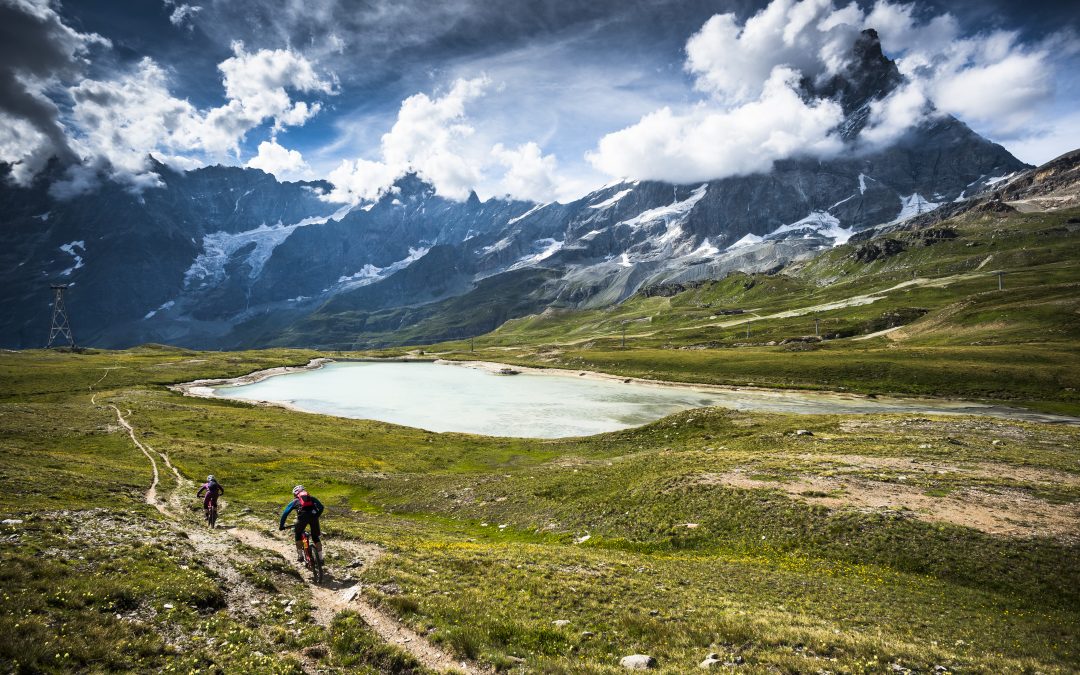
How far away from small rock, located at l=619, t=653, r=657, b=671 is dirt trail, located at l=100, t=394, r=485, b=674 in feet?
14.3

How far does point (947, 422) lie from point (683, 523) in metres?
44.8

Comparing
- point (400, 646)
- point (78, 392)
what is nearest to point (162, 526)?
point (400, 646)

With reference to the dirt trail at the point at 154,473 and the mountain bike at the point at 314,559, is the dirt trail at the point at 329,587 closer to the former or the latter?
the dirt trail at the point at 154,473

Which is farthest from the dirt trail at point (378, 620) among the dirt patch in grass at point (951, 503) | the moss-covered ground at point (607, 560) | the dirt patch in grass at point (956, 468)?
the dirt patch in grass at point (956, 468)

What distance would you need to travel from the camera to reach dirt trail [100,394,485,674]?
1480 centimetres

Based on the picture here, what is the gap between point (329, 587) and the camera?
20141mm

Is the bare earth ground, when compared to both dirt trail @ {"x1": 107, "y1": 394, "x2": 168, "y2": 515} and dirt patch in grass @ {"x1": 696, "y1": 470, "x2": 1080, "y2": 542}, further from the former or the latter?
dirt trail @ {"x1": 107, "y1": 394, "x2": 168, "y2": 515}

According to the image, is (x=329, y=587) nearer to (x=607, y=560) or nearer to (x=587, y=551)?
(x=607, y=560)

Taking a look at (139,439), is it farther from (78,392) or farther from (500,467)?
(78,392)

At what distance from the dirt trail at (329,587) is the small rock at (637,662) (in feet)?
14.3

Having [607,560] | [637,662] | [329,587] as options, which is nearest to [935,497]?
[607,560]

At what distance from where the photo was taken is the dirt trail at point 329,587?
14805 mm

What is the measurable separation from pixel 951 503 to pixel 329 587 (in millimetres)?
35122

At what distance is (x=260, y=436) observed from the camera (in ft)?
226
